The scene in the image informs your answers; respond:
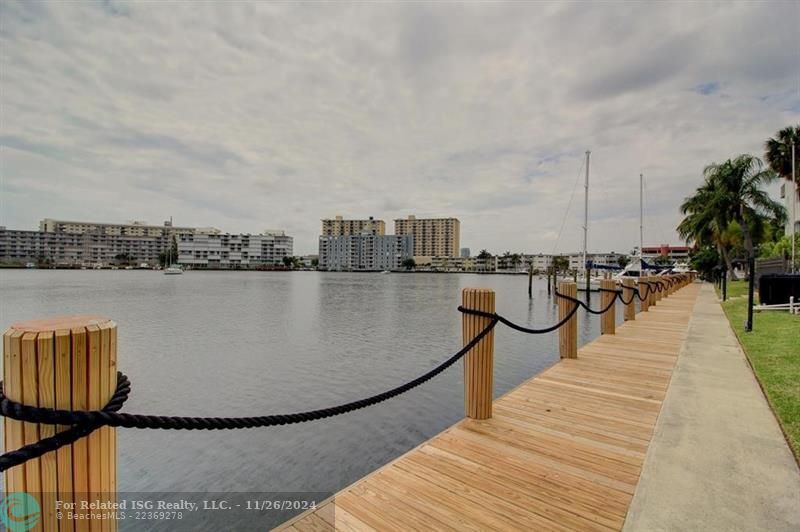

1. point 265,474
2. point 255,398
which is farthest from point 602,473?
point 255,398

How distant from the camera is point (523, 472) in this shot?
315cm

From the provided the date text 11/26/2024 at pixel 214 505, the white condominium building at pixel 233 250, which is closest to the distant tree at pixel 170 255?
the white condominium building at pixel 233 250

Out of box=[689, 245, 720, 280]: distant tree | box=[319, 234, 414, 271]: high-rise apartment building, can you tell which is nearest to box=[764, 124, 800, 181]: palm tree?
box=[689, 245, 720, 280]: distant tree

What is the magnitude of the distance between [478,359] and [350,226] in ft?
614

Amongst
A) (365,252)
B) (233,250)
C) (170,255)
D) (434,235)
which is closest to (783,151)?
(365,252)

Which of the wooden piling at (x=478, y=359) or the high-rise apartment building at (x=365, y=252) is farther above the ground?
the high-rise apartment building at (x=365, y=252)

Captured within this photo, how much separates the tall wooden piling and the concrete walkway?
2951mm

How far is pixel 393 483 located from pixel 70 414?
2.30 metres

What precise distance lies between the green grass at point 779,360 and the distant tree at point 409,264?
151m

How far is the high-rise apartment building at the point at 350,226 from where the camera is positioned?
7308 inches

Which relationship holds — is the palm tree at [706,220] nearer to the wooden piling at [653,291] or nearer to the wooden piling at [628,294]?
the wooden piling at [653,291]

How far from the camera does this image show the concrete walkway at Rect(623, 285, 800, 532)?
2.53 metres

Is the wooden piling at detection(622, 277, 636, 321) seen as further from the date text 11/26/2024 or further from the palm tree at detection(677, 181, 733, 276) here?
the palm tree at detection(677, 181, 733, 276)

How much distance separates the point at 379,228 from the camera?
611 ft
